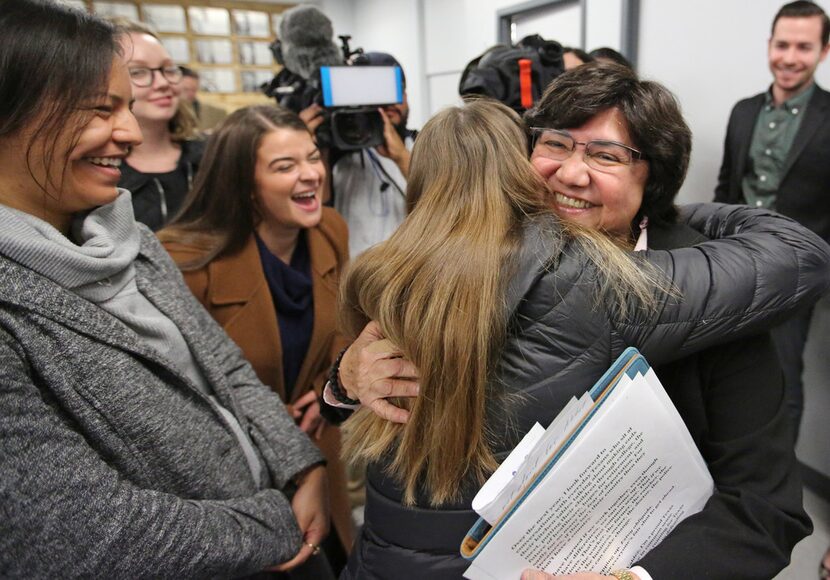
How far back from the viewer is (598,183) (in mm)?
905

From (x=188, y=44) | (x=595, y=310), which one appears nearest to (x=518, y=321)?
(x=595, y=310)

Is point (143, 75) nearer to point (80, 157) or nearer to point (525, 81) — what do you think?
point (80, 157)

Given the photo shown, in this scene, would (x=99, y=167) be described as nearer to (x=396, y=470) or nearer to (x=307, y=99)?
(x=396, y=470)

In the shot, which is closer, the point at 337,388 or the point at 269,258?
the point at 337,388

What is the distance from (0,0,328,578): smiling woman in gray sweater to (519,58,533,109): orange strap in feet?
3.89

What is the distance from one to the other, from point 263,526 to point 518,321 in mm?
571

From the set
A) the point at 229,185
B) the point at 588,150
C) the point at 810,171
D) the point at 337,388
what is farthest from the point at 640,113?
the point at 810,171

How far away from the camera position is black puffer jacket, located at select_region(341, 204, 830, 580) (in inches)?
26.9

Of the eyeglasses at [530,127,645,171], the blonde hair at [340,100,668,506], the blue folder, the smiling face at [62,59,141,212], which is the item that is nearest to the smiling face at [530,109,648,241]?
the eyeglasses at [530,127,645,171]

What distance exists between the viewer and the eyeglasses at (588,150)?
2.93 feet

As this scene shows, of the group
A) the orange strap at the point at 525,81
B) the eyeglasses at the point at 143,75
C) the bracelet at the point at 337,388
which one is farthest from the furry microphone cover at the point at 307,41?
the bracelet at the point at 337,388

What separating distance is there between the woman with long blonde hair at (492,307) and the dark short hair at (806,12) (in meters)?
1.42

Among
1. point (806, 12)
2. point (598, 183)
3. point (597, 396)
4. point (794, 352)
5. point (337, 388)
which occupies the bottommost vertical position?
point (794, 352)

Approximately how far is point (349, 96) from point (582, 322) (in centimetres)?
140
